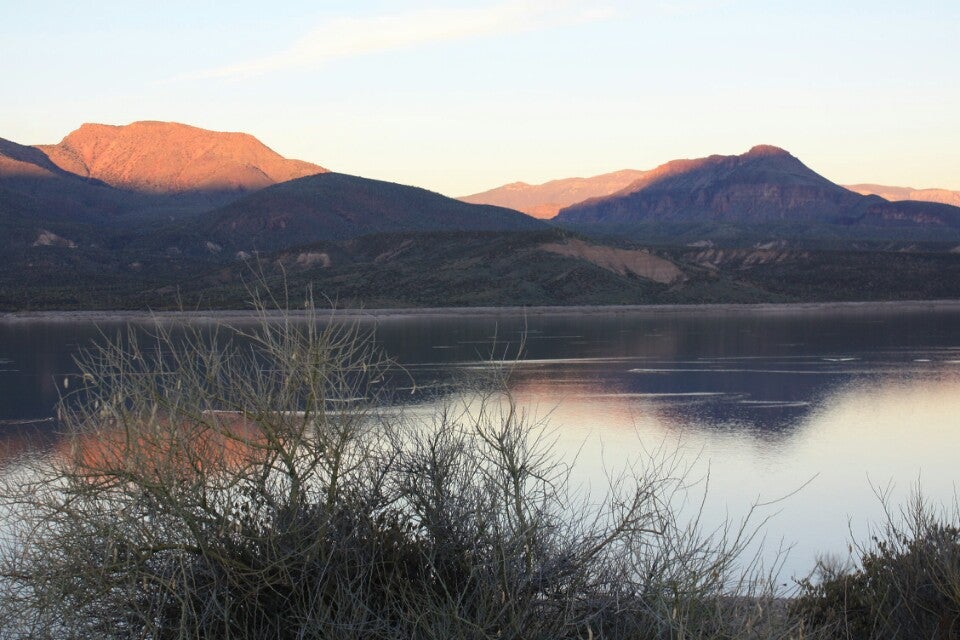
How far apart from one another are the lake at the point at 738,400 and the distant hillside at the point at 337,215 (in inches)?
3424

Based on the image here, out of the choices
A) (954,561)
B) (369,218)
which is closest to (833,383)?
(954,561)

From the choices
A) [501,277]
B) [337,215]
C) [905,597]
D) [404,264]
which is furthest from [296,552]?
[337,215]

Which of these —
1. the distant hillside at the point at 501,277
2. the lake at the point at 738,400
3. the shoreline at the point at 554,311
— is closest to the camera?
the lake at the point at 738,400

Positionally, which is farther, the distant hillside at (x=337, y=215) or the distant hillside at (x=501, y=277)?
the distant hillside at (x=337, y=215)

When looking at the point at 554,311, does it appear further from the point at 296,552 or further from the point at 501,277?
the point at 296,552

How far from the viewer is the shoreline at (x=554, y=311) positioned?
8256 centimetres

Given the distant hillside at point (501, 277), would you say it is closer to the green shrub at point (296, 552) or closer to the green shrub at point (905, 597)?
the green shrub at point (905, 597)

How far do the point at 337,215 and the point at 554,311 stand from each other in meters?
81.8

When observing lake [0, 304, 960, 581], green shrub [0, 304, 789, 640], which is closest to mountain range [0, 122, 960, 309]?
lake [0, 304, 960, 581]

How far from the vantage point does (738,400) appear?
33.3 meters

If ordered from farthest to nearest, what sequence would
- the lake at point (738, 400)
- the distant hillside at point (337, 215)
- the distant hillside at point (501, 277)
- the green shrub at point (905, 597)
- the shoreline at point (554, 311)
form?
the distant hillside at point (337, 215) → the distant hillside at point (501, 277) → the shoreline at point (554, 311) → the lake at point (738, 400) → the green shrub at point (905, 597)

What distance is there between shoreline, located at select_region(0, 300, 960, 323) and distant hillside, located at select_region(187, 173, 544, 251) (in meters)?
63.5

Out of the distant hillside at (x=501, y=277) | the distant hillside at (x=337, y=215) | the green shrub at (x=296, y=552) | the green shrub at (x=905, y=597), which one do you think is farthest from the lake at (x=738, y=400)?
the distant hillside at (x=337, y=215)

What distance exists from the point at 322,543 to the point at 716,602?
113 inches
